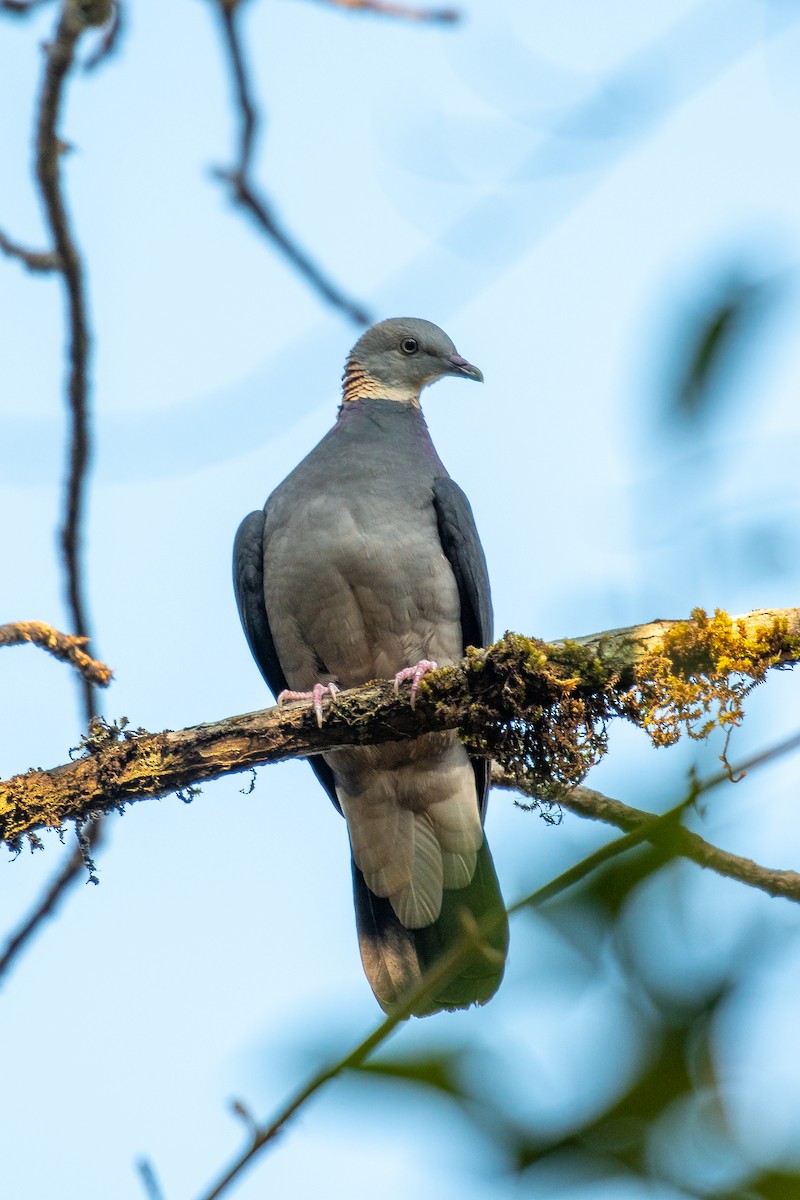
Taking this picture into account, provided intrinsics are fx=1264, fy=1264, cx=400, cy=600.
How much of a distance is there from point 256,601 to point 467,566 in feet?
2.99

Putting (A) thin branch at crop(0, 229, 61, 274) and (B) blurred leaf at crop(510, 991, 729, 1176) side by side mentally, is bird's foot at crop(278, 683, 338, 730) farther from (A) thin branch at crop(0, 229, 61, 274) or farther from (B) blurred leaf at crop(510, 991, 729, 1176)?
(B) blurred leaf at crop(510, 991, 729, 1176)

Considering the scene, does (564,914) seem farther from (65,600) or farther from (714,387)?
(65,600)

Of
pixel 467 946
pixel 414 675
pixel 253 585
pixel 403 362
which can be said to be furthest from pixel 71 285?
pixel 467 946

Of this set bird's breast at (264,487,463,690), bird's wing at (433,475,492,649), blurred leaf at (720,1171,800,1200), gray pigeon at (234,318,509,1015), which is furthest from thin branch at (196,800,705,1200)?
bird's wing at (433,475,492,649)

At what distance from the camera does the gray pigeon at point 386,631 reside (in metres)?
4.86

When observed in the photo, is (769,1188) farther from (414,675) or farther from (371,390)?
(371,390)

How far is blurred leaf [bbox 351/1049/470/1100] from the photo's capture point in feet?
2.29

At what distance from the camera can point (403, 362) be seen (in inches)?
242

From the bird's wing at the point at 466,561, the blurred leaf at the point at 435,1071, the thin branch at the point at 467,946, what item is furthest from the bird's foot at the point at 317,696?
the blurred leaf at the point at 435,1071

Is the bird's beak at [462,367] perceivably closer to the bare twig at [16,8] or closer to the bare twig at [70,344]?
the bare twig at [70,344]

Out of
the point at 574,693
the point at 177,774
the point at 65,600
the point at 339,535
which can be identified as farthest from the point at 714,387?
the point at 339,535

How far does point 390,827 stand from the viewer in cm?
517

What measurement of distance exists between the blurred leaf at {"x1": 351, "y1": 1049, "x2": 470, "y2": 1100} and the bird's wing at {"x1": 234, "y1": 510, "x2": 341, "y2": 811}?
4.53m

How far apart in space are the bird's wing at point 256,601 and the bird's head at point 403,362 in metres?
1.14
